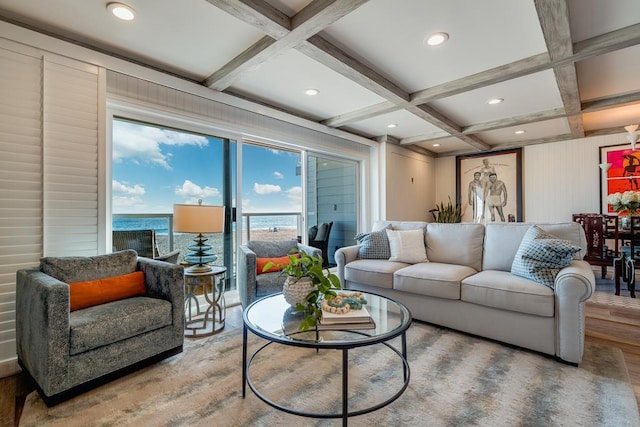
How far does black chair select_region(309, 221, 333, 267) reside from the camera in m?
4.80

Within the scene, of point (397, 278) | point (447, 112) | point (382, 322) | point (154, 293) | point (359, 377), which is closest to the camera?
point (382, 322)

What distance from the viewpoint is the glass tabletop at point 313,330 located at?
1.47 m

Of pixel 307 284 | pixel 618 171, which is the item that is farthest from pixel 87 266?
pixel 618 171

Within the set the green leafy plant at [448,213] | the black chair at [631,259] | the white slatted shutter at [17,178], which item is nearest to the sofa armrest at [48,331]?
the white slatted shutter at [17,178]

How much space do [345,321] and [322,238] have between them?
3160mm

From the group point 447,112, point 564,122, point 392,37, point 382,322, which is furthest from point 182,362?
point 564,122

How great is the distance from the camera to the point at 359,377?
6.46ft

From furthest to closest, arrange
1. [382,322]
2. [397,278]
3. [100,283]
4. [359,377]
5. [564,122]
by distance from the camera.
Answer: [564,122] < [397,278] < [100,283] < [359,377] < [382,322]

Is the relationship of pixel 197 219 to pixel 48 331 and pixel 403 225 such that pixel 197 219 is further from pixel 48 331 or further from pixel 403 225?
pixel 403 225

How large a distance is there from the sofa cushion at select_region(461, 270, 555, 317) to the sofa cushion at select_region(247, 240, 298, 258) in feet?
5.80

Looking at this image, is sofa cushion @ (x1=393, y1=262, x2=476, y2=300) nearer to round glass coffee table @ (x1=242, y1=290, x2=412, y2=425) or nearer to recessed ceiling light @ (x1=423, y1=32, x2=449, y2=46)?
round glass coffee table @ (x1=242, y1=290, x2=412, y2=425)

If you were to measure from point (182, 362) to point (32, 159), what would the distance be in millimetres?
1815

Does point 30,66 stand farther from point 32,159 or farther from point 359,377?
point 359,377

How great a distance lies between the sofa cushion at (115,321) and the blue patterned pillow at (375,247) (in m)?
2.11
